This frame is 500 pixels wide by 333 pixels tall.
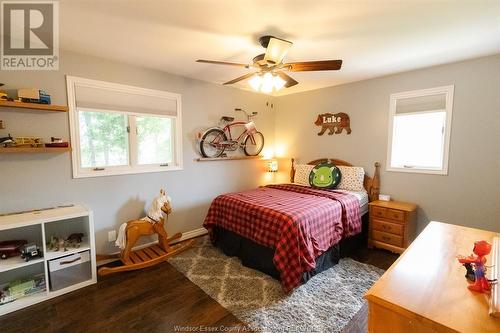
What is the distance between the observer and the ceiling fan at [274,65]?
1.92 meters

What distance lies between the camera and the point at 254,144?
440 cm

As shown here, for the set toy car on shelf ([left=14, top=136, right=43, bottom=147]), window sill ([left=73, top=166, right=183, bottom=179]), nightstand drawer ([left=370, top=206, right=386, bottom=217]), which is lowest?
nightstand drawer ([left=370, top=206, right=386, bottom=217])

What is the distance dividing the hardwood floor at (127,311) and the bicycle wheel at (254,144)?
8.12 ft

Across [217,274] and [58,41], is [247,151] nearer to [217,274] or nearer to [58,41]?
[217,274]

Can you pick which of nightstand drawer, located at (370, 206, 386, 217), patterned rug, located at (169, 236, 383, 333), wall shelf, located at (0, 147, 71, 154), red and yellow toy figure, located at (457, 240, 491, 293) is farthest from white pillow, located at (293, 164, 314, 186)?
wall shelf, located at (0, 147, 71, 154)

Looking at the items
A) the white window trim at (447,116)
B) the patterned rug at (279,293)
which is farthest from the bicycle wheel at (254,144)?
the white window trim at (447,116)

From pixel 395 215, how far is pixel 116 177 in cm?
352

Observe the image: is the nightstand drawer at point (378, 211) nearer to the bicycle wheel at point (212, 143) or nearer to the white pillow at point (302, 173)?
the white pillow at point (302, 173)

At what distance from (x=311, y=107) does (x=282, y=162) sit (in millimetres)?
1196

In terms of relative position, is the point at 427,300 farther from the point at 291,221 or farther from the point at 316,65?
the point at 316,65

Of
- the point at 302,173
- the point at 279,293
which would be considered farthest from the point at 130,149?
the point at 302,173

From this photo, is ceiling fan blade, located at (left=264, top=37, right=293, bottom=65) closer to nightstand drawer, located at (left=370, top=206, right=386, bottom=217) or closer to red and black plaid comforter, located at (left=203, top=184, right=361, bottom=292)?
red and black plaid comforter, located at (left=203, top=184, right=361, bottom=292)

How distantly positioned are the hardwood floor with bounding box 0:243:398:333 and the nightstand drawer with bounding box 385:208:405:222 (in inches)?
55.7

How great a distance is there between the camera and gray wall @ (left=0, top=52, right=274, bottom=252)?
7.51 feet
